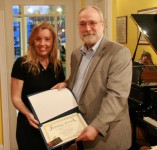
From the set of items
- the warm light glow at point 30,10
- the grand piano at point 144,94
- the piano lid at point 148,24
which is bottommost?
the grand piano at point 144,94

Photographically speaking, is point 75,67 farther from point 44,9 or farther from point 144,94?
point 44,9

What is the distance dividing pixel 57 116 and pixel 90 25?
23.9 inches

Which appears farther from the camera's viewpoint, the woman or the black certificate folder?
the woman

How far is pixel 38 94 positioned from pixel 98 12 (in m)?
0.65

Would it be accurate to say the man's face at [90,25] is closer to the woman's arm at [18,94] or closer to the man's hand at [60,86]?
the man's hand at [60,86]

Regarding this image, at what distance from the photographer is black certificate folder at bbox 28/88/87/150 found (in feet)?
5.53

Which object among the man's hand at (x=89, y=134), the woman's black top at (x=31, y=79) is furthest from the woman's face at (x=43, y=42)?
the man's hand at (x=89, y=134)

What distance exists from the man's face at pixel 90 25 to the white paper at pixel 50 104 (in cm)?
39

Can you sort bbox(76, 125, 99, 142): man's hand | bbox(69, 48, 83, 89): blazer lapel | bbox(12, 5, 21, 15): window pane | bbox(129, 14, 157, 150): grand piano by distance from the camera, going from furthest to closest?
1. bbox(12, 5, 21, 15): window pane
2. bbox(129, 14, 157, 150): grand piano
3. bbox(69, 48, 83, 89): blazer lapel
4. bbox(76, 125, 99, 142): man's hand

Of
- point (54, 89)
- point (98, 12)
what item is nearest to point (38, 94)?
point (54, 89)

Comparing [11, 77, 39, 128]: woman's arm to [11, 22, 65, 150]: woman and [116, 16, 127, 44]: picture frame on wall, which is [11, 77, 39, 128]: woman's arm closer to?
[11, 22, 65, 150]: woman

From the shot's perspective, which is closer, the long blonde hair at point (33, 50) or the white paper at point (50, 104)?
the white paper at point (50, 104)

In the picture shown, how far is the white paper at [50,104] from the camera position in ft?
5.92

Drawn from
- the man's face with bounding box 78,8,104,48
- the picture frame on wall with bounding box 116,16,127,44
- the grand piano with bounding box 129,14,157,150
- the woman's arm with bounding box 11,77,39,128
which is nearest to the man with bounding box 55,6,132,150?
the man's face with bounding box 78,8,104,48
